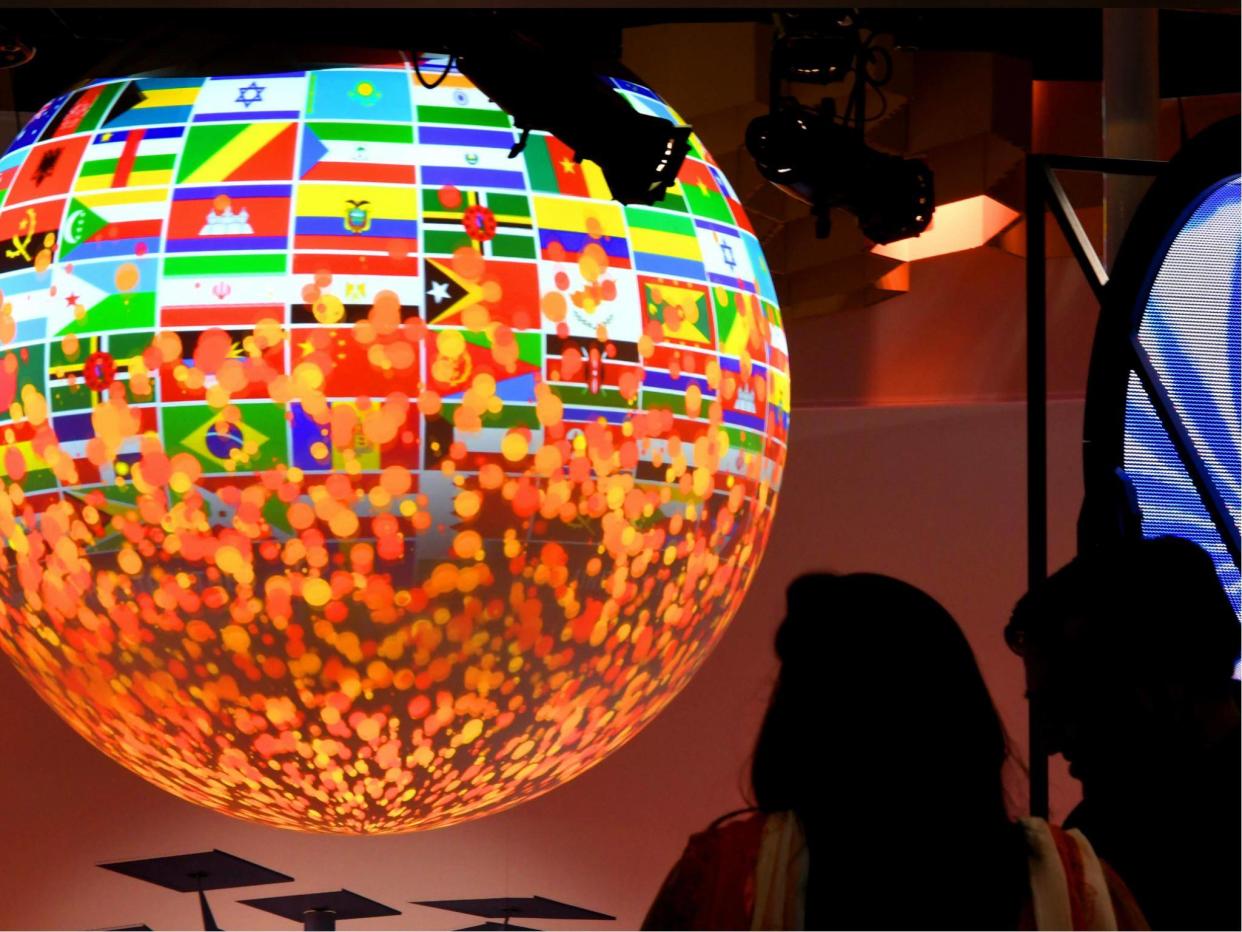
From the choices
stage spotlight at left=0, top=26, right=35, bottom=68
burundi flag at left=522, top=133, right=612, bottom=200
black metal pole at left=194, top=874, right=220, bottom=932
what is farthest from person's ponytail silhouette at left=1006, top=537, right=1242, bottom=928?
black metal pole at left=194, top=874, right=220, bottom=932

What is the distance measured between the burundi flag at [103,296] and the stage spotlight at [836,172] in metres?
1.91

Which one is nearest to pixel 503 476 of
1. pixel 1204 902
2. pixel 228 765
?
pixel 228 765

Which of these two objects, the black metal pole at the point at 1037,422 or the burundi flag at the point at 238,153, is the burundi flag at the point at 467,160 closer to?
the burundi flag at the point at 238,153

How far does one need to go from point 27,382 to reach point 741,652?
365 centimetres

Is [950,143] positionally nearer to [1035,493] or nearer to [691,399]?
[1035,493]

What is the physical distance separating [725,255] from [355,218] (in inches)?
14.3

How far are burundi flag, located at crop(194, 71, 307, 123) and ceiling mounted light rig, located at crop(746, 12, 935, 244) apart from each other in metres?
1.68

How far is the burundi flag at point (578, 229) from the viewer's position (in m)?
1.35

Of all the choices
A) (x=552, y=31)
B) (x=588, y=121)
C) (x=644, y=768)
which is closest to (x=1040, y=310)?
(x=552, y=31)

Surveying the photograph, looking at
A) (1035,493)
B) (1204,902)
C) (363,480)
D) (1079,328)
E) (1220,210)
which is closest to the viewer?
(363,480)

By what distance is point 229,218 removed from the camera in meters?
1.31

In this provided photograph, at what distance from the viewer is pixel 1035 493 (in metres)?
2.22

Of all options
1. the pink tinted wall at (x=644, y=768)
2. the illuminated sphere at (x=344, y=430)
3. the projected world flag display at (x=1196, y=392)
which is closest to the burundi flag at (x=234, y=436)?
the illuminated sphere at (x=344, y=430)

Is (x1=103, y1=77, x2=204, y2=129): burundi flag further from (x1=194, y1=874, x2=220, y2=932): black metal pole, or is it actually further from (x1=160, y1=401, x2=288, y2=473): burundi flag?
(x1=194, y1=874, x2=220, y2=932): black metal pole
